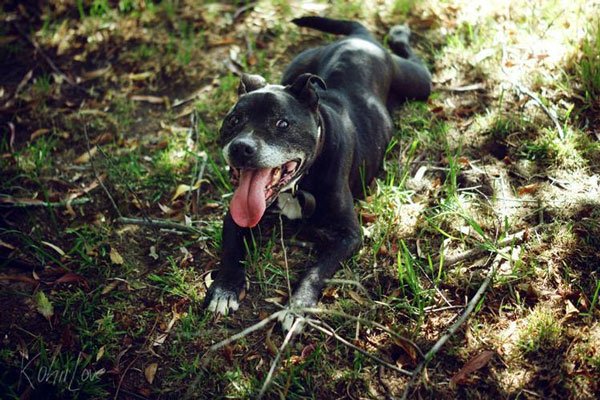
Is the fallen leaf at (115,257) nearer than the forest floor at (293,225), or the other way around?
the forest floor at (293,225)

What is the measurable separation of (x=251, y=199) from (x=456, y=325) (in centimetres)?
144

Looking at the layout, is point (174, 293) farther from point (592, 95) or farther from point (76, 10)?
point (76, 10)

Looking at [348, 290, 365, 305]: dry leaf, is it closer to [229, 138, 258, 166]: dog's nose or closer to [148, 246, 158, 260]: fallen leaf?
[229, 138, 258, 166]: dog's nose

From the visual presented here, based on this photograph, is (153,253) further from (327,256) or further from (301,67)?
(301,67)

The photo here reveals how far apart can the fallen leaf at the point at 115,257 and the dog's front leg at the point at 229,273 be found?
2.46 ft

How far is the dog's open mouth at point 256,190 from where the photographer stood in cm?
330

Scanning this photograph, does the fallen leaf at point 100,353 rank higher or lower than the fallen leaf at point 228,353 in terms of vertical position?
lower

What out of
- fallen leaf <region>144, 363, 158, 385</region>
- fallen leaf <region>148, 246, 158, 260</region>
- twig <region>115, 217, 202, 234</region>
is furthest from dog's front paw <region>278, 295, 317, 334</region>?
fallen leaf <region>148, 246, 158, 260</region>

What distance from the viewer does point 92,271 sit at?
12.4 ft

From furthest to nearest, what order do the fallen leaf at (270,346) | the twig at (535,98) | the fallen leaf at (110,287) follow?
the twig at (535,98) < the fallen leaf at (110,287) < the fallen leaf at (270,346)

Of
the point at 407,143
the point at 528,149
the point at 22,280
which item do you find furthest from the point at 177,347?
the point at 528,149

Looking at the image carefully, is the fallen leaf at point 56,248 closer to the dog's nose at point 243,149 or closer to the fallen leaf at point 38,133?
the fallen leaf at point 38,133

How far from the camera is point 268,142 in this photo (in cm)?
324

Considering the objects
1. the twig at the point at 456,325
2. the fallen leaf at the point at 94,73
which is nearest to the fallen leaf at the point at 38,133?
the fallen leaf at the point at 94,73
